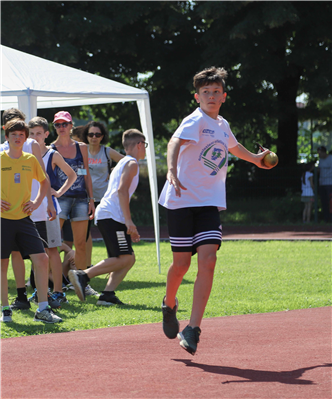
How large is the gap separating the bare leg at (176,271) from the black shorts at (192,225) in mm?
47

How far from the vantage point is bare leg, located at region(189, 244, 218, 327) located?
446 centimetres

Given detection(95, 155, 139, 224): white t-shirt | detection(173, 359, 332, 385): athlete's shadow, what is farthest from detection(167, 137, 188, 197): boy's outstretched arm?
detection(95, 155, 139, 224): white t-shirt

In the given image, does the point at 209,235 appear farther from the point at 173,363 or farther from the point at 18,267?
the point at 18,267

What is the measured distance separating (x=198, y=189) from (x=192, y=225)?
28 cm

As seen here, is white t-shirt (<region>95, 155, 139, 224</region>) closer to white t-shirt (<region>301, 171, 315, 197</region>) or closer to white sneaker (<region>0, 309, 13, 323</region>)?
white sneaker (<region>0, 309, 13, 323</region>)

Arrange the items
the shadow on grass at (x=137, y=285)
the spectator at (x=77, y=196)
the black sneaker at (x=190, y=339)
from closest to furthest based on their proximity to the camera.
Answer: the black sneaker at (x=190, y=339) < the spectator at (x=77, y=196) < the shadow on grass at (x=137, y=285)

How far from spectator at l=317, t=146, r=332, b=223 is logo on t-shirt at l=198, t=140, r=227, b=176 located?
1547 centimetres

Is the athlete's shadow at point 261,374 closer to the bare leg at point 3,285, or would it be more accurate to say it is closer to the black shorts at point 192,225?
the black shorts at point 192,225

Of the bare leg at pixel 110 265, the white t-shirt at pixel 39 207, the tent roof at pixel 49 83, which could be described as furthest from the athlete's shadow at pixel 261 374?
the tent roof at pixel 49 83

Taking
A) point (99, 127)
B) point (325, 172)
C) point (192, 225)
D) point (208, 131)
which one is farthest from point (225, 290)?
point (325, 172)

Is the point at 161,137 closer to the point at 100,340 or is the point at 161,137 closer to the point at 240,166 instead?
the point at 240,166

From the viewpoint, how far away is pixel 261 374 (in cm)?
409

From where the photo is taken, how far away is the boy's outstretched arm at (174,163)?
14.6 feet

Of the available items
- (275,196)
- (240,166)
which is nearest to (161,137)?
(240,166)
